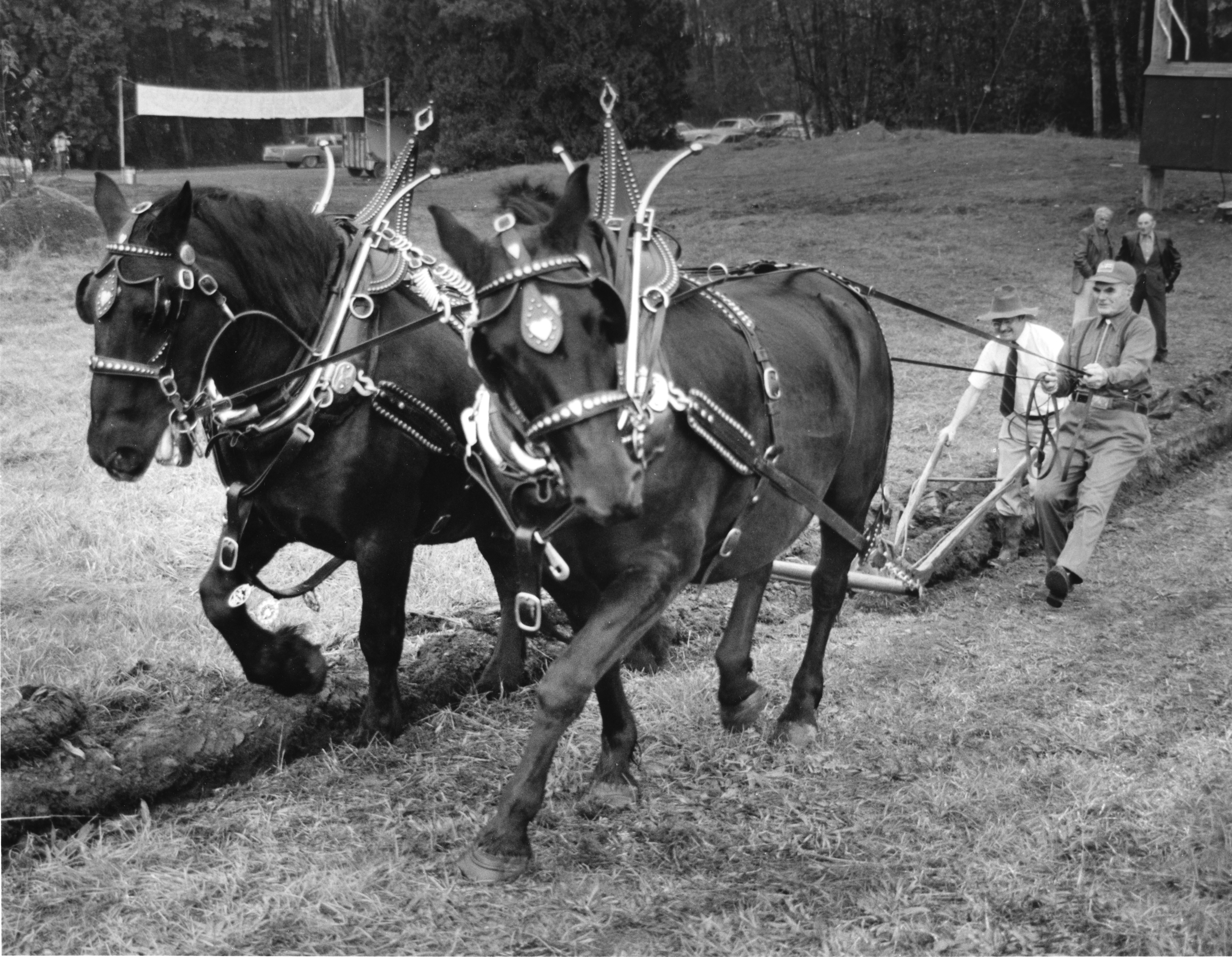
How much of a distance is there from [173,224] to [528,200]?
1146 mm

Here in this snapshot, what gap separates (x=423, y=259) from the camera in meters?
4.64

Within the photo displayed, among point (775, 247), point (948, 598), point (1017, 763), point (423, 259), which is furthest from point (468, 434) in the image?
point (775, 247)

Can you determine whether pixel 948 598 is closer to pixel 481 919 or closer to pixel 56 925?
pixel 481 919

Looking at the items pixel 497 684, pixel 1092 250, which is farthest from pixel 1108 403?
pixel 1092 250

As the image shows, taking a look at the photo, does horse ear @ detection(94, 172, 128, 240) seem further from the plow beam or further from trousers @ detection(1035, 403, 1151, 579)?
trousers @ detection(1035, 403, 1151, 579)

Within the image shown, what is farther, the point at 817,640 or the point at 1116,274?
the point at 1116,274

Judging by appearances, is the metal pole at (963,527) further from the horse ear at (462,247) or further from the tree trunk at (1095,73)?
the tree trunk at (1095,73)

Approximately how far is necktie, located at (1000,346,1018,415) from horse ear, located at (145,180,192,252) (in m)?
5.11

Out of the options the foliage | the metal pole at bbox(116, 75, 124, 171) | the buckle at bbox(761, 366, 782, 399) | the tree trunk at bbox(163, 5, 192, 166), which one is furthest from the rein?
the foliage

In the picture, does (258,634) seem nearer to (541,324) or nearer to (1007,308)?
(541,324)

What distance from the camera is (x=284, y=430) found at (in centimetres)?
420

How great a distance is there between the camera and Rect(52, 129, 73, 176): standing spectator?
14.9 metres

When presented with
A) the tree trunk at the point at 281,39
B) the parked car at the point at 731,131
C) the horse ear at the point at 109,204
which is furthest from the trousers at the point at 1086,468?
the parked car at the point at 731,131

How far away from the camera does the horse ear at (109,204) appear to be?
4293 mm
